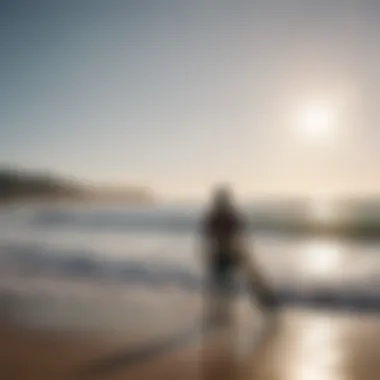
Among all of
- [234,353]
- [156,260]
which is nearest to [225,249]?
[234,353]

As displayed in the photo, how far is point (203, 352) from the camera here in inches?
124

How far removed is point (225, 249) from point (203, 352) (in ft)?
2.65

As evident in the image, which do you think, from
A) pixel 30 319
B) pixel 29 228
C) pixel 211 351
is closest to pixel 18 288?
pixel 30 319

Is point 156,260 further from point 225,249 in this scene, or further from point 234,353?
point 234,353

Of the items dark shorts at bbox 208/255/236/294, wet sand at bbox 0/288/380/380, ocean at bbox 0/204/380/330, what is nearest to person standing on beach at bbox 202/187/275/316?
dark shorts at bbox 208/255/236/294

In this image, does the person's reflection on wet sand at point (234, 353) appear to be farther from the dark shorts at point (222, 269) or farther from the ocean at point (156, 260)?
the ocean at point (156, 260)

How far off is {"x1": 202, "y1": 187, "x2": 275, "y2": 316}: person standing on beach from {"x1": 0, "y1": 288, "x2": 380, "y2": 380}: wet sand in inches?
10.9

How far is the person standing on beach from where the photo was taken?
3.73 metres

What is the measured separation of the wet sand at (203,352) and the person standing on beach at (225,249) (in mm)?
276

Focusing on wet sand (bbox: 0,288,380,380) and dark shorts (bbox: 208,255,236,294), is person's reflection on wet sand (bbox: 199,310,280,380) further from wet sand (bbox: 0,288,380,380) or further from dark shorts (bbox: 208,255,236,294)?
dark shorts (bbox: 208,255,236,294)

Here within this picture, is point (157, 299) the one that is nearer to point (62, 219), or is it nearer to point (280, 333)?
point (280, 333)

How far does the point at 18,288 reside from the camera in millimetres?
5055

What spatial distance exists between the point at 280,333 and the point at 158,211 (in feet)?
26.4

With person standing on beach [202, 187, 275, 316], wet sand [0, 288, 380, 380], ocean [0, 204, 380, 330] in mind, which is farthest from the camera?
ocean [0, 204, 380, 330]
